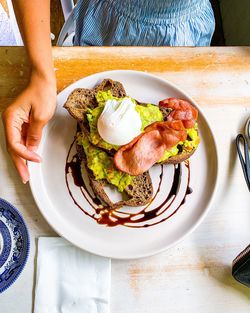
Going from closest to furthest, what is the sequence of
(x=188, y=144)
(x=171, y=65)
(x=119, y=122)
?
(x=119, y=122) < (x=188, y=144) < (x=171, y=65)

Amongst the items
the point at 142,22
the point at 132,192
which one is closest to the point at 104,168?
the point at 132,192

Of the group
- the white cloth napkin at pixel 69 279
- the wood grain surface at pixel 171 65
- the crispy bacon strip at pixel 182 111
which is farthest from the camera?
the wood grain surface at pixel 171 65

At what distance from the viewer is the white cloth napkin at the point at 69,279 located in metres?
0.96

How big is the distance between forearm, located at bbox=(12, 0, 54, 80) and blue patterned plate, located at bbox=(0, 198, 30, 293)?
0.38m

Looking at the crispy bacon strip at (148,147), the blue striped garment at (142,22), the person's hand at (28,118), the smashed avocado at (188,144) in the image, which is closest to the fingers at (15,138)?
the person's hand at (28,118)

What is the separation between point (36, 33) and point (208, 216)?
0.70 metres

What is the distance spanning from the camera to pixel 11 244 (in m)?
1.00

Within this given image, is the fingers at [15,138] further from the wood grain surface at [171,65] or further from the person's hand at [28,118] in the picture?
the wood grain surface at [171,65]

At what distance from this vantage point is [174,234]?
40.2 inches

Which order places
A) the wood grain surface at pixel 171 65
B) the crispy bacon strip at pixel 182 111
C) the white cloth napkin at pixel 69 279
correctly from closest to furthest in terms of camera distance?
1. the white cloth napkin at pixel 69 279
2. the crispy bacon strip at pixel 182 111
3. the wood grain surface at pixel 171 65

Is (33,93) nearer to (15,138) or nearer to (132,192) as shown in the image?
(15,138)

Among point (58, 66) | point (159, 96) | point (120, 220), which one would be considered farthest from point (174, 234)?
point (58, 66)

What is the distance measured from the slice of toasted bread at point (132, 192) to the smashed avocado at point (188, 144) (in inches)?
3.2

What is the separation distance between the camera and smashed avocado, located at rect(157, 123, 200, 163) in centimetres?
106
